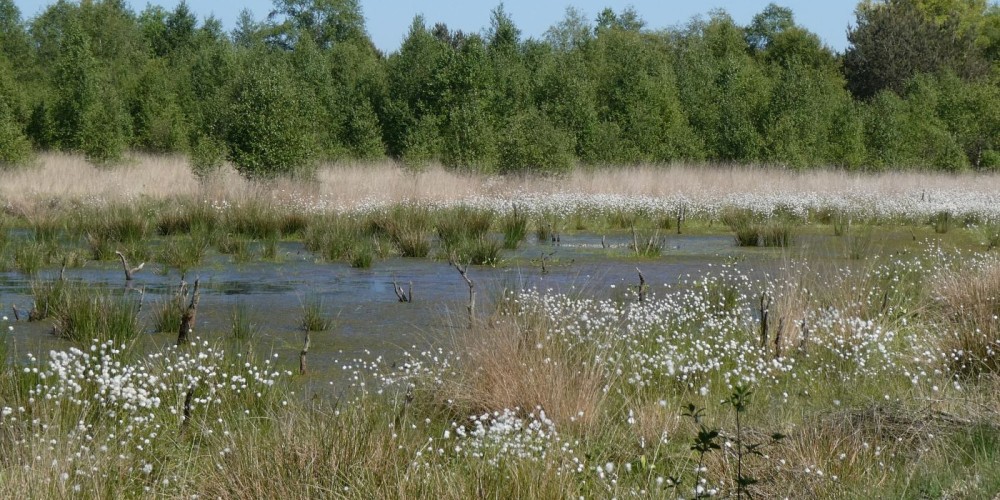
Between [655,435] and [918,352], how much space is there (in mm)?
2840

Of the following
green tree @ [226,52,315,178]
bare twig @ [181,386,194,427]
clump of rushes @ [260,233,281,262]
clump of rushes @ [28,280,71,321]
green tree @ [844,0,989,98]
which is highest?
green tree @ [844,0,989,98]

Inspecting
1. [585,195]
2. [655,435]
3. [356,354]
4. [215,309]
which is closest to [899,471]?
[655,435]

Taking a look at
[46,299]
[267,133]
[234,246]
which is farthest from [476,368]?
[267,133]

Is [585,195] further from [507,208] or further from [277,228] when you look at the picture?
[277,228]

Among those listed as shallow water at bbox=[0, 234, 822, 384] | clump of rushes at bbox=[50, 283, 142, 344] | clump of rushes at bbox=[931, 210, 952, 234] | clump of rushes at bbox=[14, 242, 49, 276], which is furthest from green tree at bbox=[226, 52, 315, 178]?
clump of rushes at bbox=[50, 283, 142, 344]

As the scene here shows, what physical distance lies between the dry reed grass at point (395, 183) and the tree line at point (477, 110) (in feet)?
2.68

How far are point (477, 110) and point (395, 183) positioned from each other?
6032 millimetres

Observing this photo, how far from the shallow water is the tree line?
33.2ft

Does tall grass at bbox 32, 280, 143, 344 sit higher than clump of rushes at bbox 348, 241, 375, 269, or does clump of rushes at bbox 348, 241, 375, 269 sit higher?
tall grass at bbox 32, 280, 143, 344

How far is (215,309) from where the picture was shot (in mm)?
10719

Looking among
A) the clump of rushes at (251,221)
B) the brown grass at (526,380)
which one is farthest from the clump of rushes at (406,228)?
the brown grass at (526,380)

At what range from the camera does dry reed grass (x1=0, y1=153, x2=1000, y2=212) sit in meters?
23.3

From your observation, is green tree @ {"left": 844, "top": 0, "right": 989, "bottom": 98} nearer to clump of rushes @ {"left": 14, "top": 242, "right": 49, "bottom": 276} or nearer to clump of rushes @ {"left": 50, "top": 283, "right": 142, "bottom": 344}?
clump of rushes @ {"left": 14, "top": 242, "right": 49, "bottom": 276}

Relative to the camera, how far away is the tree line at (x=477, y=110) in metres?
28.8
